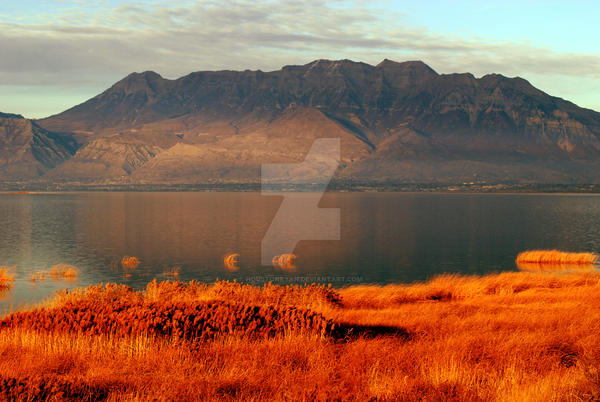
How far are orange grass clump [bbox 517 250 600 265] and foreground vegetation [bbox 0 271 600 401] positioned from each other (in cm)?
3157

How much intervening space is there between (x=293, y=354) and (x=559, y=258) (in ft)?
133

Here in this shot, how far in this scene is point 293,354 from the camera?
11.1 m

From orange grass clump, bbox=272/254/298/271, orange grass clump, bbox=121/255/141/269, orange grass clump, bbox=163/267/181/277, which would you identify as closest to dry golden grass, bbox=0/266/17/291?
orange grass clump, bbox=121/255/141/269

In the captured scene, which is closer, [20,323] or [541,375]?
[541,375]

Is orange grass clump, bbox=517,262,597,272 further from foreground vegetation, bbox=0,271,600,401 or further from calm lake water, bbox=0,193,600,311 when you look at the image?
foreground vegetation, bbox=0,271,600,401

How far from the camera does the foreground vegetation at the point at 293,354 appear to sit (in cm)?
903

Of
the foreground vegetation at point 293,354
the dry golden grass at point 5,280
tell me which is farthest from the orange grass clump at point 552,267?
the dry golden grass at point 5,280

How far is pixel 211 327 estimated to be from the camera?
42.1 ft

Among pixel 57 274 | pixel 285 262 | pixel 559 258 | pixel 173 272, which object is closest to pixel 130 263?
pixel 173 272

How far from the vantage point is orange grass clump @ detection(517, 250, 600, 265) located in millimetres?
45094

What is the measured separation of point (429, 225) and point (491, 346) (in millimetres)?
75897

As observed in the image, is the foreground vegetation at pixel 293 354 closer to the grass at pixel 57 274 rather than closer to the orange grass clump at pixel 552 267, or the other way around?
the grass at pixel 57 274

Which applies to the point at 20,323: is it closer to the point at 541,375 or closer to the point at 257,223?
the point at 541,375

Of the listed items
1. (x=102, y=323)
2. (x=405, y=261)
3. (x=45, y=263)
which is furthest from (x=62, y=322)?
(x=405, y=261)
